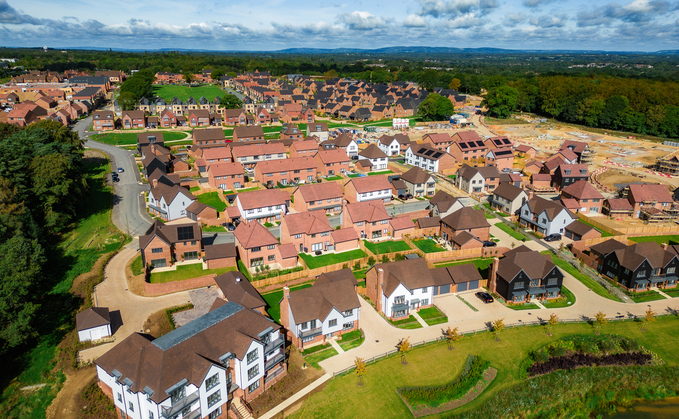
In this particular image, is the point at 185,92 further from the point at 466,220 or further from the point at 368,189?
the point at 466,220

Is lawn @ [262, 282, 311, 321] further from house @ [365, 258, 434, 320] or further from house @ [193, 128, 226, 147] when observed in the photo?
house @ [193, 128, 226, 147]

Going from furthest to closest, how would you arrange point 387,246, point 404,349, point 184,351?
point 387,246
point 404,349
point 184,351

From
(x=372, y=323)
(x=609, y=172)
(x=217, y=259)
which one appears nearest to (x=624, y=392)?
(x=372, y=323)

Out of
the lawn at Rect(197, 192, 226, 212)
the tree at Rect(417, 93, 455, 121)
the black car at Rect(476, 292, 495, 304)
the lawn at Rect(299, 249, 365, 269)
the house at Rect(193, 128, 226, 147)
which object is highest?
the tree at Rect(417, 93, 455, 121)

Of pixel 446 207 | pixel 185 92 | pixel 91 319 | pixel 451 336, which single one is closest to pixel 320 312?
pixel 451 336

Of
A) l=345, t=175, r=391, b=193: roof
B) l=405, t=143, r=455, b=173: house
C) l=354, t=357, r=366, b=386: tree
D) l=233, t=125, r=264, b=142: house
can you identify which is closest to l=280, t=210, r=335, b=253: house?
l=345, t=175, r=391, b=193: roof

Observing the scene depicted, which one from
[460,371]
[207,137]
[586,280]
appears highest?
[207,137]

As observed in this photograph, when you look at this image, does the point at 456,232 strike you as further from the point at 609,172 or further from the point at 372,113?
the point at 372,113
